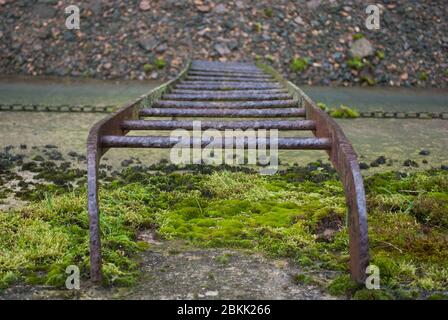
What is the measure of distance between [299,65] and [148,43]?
3550mm

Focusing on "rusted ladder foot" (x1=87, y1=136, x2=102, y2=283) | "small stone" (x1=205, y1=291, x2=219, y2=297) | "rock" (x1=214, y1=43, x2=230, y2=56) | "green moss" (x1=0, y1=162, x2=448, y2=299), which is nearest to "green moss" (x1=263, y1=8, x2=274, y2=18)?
"rock" (x1=214, y1=43, x2=230, y2=56)

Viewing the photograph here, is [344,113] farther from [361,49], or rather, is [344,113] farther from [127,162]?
[361,49]

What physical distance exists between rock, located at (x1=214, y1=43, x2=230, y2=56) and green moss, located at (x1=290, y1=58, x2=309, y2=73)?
5.04ft

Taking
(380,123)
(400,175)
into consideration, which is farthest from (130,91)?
(400,175)

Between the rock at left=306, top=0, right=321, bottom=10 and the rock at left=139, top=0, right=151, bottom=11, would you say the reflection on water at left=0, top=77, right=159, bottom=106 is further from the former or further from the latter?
the rock at left=306, top=0, right=321, bottom=10

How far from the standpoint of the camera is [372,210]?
4125 mm

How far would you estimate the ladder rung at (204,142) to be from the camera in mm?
3234

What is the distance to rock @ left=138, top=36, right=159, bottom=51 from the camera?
1257cm

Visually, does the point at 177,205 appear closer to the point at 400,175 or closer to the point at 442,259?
the point at 442,259

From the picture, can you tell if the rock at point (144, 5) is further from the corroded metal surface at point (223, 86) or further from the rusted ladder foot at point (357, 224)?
the rusted ladder foot at point (357, 224)

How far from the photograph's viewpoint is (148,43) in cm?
1262

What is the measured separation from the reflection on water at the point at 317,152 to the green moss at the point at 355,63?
4.30 metres
